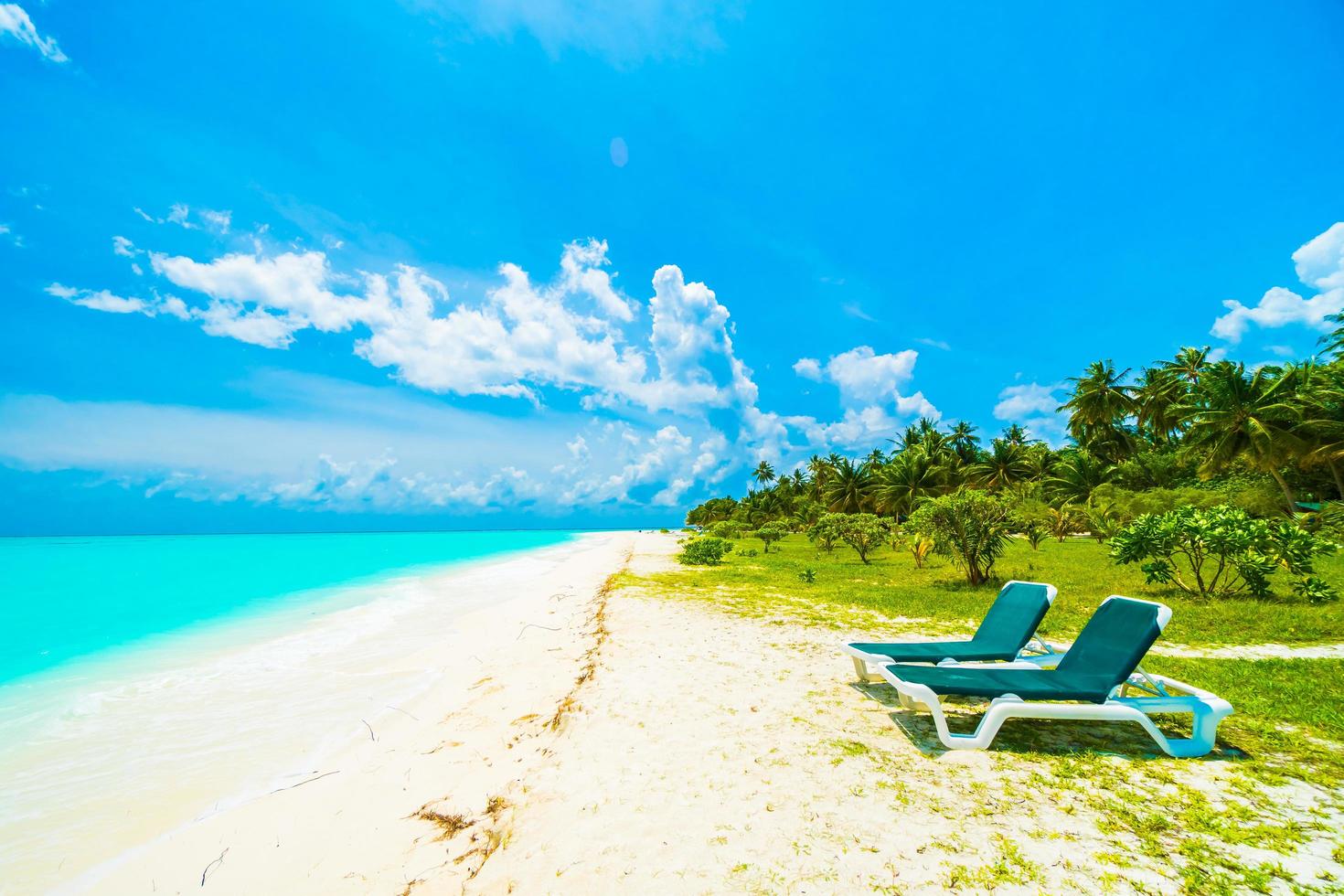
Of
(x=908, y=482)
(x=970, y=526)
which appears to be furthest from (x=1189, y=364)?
(x=970, y=526)

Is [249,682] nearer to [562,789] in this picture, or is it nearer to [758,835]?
[562,789]

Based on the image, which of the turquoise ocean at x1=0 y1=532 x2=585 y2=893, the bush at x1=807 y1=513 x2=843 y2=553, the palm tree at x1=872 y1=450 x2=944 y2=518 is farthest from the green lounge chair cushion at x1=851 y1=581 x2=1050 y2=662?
the palm tree at x1=872 y1=450 x2=944 y2=518

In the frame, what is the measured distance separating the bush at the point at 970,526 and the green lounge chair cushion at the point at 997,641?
7482mm

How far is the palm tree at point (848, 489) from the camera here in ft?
155

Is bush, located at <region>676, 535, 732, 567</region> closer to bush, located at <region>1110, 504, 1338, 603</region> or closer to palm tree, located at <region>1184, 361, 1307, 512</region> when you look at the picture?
bush, located at <region>1110, 504, 1338, 603</region>

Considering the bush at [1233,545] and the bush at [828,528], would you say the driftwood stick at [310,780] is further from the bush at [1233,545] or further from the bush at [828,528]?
the bush at [828,528]

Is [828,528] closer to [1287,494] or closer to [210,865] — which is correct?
[210,865]

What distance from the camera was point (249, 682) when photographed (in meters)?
8.34

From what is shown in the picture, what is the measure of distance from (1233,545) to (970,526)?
4534 mm

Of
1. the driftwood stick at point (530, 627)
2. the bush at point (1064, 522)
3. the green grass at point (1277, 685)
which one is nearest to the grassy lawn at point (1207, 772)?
the green grass at point (1277, 685)

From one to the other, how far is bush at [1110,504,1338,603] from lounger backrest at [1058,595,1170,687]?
7.29 metres

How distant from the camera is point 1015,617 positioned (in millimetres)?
5949

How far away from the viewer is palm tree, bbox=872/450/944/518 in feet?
129

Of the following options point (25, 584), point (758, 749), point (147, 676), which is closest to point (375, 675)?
point (147, 676)
